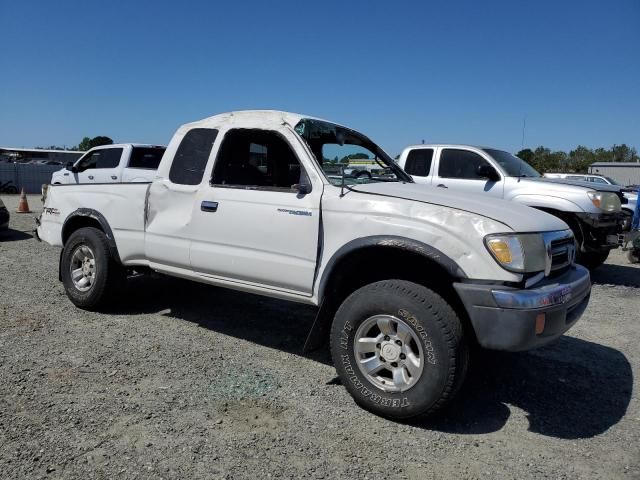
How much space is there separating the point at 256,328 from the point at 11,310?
2.62 m

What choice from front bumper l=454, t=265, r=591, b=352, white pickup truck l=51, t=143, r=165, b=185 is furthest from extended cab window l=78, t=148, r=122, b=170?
front bumper l=454, t=265, r=591, b=352

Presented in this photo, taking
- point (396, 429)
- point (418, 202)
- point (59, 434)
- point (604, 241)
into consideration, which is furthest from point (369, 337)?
point (604, 241)

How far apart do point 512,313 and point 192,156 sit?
3.00 meters

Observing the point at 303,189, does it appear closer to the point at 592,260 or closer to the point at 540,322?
the point at 540,322

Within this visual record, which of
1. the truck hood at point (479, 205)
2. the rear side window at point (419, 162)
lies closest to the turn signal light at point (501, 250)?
the truck hood at point (479, 205)

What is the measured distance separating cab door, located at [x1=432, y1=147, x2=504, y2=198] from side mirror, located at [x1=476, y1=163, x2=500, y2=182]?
5 centimetres

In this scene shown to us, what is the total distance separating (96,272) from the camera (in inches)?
203

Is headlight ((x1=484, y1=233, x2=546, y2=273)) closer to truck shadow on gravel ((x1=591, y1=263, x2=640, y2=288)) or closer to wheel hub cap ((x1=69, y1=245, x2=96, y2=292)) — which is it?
wheel hub cap ((x1=69, y1=245, x2=96, y2=292))

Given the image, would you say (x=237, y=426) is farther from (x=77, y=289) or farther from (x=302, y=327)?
(x=77, y=289)

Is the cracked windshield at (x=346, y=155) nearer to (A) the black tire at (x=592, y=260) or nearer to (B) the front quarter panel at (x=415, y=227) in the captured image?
(B) the front quarter panel at (x=415, y=227)

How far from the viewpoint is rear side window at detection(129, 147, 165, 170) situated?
12328mm

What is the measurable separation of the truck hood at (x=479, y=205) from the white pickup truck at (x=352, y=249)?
20 millimetres

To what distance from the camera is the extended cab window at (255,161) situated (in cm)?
443

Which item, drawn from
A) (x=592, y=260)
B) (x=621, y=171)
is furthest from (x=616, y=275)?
(x=621, y=171)
